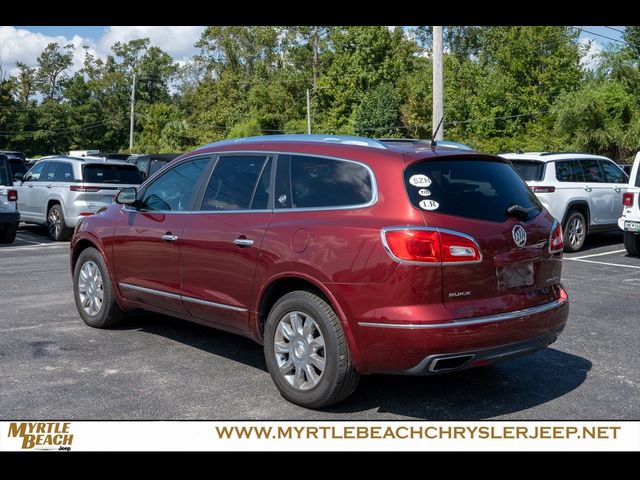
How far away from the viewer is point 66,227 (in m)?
15.5

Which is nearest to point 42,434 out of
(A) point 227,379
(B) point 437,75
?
(A) point 227,379

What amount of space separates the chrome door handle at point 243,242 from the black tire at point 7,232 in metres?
10.9

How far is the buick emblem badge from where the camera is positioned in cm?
482

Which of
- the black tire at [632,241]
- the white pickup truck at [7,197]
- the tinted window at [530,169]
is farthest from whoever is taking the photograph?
the white pickup truck at [7,197]

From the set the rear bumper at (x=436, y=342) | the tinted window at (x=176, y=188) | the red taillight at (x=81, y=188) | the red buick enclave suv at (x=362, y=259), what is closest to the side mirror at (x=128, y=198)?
the tinted window at (x=176, y=188)

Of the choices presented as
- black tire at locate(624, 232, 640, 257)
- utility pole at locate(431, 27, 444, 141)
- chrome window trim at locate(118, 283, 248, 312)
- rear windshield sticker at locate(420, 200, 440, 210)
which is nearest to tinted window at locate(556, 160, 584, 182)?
black tire at locate(624, 232, 640, 257)

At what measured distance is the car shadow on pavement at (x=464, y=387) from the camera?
16.2 ft

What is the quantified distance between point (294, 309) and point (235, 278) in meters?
0.66

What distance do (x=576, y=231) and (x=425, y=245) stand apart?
33.4ft

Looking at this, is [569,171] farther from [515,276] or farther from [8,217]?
[8,217]

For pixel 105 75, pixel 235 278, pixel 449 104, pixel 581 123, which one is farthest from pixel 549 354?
pixel 105 75

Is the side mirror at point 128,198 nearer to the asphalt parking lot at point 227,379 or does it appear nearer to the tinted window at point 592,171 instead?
the asphalt parking lot at point 227,379
